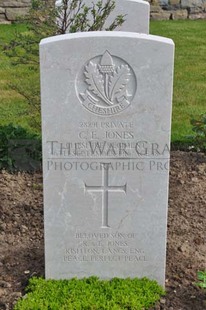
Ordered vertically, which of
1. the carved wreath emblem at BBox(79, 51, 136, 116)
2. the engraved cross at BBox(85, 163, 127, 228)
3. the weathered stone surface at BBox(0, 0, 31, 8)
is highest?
the weathered stone surface at BBox(0, 0, 31, 8)

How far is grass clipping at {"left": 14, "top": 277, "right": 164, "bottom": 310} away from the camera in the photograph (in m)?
3.43

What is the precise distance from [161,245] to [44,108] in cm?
110

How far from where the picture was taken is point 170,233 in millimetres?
4336

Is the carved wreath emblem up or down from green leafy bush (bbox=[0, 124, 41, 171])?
up

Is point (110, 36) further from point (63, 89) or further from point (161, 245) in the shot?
point (161, 245)

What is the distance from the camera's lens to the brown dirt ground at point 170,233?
3.67 metres

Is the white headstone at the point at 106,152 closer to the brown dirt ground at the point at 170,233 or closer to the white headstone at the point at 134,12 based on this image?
the brown dirt ground at the point at 170,233

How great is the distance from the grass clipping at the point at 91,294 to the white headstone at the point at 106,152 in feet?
0.22

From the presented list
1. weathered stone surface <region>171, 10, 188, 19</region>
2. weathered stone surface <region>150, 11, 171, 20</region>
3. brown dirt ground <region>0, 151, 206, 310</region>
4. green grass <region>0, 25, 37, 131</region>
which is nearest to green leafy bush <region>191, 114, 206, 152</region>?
brown dirt ground <region>0, 151, 206, 310</region>

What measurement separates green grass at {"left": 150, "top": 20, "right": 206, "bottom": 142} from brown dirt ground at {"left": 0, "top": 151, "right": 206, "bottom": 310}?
114cm

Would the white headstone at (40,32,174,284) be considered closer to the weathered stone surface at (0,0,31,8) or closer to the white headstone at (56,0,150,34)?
the white headstone at (56,0,150,34)

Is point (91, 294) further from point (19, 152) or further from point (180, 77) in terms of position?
point (180, 77)

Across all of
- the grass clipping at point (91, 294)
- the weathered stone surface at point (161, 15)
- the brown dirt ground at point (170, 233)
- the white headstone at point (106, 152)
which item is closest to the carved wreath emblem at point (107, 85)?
the white headstone at point (106, 152)

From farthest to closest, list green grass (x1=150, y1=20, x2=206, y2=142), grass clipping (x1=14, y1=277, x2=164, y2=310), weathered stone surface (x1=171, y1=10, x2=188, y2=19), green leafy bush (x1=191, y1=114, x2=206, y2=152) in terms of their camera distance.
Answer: weathered stone surface (x1=171, y1=10, x2=188, y2=19) → green grass (x1=150, y1=20, x2=206, y2=142) → green leafy bush (x1=191, y1=114, x2=206, y2=152) → grass clipping (x1=14, y1=277, x2=164, y2=310)
